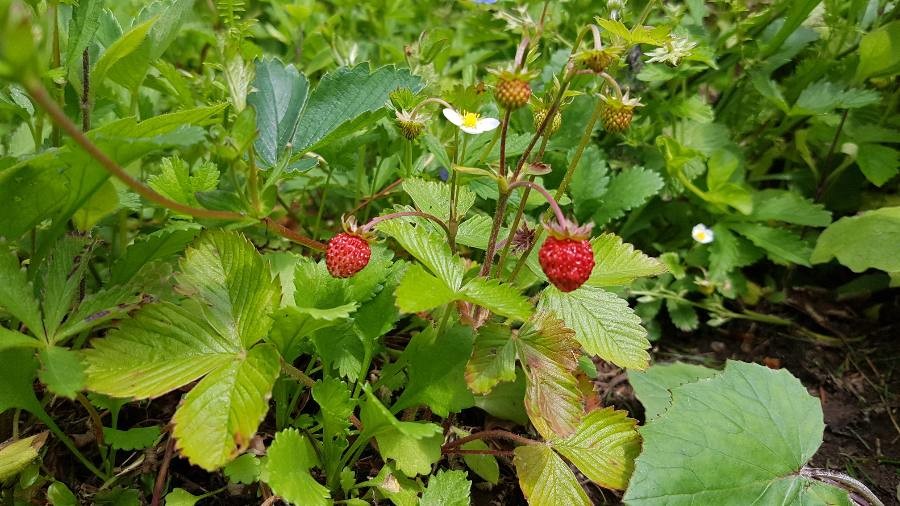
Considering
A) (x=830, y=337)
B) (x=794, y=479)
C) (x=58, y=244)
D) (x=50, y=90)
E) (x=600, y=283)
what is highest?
(x=50, y=90)

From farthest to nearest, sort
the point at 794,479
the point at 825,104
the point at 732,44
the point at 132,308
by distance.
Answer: the point at 732,44 → the point at 825,104 → the point at 794,479 → the point at 132,308

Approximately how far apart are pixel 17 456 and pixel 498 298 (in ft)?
2.87

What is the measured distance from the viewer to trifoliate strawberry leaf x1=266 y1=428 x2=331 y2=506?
1063 millimetres

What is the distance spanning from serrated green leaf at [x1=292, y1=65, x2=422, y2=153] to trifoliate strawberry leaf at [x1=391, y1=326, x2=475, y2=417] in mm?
490

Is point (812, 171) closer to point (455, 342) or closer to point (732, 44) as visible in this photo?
point (732, 44)

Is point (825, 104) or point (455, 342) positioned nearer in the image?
point (455, 342)

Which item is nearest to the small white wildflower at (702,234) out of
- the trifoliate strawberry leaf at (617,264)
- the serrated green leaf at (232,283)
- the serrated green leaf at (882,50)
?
the serrated green leaf at (882,50)

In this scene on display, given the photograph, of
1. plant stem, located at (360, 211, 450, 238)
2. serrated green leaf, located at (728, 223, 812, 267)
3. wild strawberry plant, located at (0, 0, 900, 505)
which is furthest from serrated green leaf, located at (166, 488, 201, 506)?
serrated green leaf, located at (728, 223, 812, 267)

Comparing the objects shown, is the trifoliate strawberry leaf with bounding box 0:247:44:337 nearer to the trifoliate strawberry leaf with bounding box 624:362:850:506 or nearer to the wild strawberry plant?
the wild strawberry plant

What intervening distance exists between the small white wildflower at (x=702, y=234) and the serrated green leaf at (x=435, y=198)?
97 centimetres

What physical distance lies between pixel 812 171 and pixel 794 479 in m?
1.30

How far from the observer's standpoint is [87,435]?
142 cm

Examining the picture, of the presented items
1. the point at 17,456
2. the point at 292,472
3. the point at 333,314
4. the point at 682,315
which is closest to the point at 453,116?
the point at 333,314

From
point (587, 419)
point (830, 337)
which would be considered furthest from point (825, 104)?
point (587, 419)
